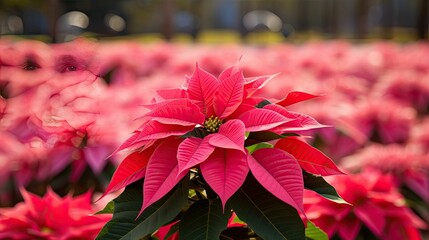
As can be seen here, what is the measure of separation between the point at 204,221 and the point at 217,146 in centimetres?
10

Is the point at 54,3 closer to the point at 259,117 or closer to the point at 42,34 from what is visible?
the point at 259,117

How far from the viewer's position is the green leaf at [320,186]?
1.01 m

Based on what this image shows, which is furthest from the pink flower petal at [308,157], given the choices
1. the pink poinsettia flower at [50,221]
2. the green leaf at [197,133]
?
the pink poinsettia flower at [50,221]

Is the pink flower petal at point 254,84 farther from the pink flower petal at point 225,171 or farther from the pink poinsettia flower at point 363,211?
the pink poinsettia flower at point 363,211

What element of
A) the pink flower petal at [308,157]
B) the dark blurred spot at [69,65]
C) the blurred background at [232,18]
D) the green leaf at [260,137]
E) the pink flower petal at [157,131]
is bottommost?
the blurred background at [232,18]

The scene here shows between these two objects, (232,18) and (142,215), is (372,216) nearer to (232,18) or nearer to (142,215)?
(142,215)

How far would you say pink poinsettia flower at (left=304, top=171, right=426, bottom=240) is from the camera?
4.60 feet

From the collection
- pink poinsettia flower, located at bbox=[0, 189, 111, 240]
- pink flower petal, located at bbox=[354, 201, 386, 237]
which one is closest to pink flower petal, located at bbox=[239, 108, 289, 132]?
pink poinsettia flower, located at bbox=[0, 189, 111, 240]

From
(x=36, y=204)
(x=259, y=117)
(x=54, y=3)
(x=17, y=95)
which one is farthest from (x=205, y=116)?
(x=54, y=3)

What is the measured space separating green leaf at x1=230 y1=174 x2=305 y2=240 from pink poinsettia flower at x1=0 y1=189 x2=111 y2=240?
0.36 metres

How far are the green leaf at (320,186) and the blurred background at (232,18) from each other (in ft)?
28.2

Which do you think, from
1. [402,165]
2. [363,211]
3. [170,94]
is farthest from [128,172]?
[402,165]

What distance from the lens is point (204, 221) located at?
0.97 meters

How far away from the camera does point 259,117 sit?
1003 mm
